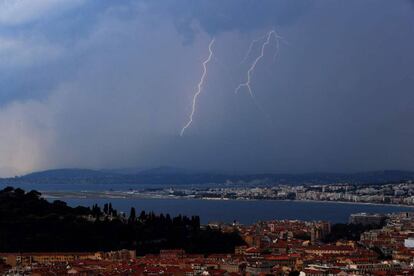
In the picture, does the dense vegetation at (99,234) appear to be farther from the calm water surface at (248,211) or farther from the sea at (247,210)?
the calm water surface at (248,211)

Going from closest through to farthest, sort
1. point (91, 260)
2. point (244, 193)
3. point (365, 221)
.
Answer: point (91, 260) → point (365, 221) → point (244, 193)

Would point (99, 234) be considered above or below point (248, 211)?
above

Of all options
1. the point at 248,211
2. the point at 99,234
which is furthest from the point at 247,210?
the point at 99,234

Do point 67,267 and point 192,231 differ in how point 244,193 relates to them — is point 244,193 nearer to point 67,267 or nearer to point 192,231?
point 192,231

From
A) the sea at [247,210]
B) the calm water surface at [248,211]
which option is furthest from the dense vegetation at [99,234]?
the calm water surface at [248,211]

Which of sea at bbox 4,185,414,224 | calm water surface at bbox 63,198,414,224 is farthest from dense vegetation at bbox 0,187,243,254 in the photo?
calm water surface at bbox 63,198,414,224

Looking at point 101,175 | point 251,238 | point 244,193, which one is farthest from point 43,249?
point 101,175

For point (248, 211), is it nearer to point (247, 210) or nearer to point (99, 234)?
point (247, 210)

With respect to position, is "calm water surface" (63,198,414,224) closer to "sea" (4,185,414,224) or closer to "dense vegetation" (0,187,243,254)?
"sea" (4,185,414,224)
